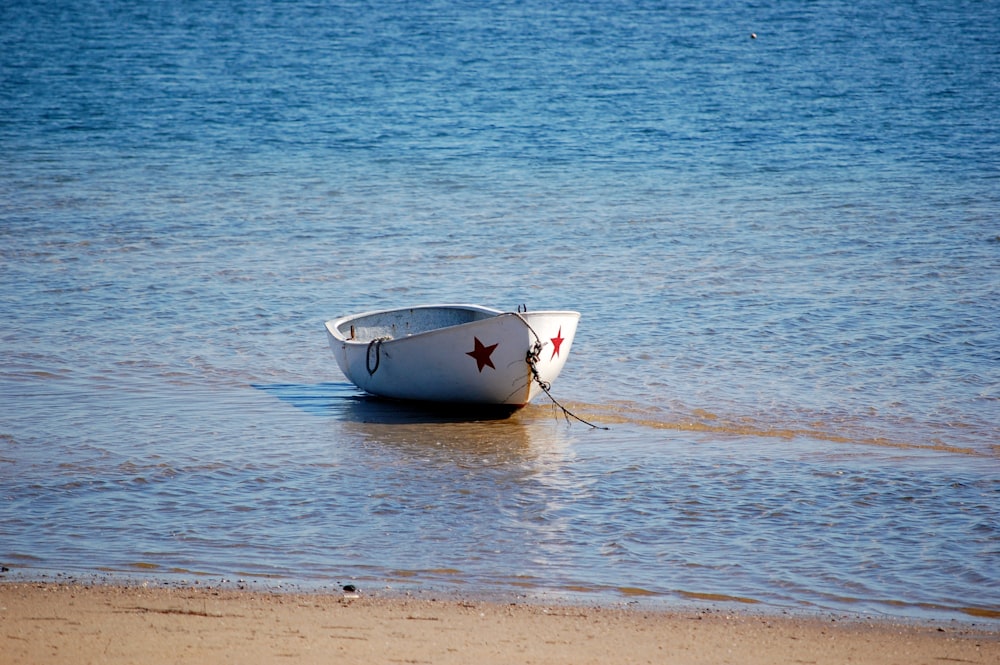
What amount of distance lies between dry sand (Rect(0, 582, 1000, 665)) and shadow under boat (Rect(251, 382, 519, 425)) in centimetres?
433

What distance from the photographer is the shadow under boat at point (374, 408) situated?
33.3 feet

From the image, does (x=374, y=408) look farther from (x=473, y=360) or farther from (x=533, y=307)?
(x=533, y=307)

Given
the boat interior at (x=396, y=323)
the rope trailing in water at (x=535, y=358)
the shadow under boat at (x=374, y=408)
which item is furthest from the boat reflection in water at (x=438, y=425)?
the boat interior at (x=396, y=323)

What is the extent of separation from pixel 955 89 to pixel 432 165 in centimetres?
1718

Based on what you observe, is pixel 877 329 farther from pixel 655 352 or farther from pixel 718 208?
pixel 718 208

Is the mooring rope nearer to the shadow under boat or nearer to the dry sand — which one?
the shadow under boat

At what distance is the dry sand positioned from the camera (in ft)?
16.7

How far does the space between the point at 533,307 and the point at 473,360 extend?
5151 millimetres

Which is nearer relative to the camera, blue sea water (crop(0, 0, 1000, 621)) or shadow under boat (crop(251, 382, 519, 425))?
blue sea water (crop(0, 0, 1000, 621))

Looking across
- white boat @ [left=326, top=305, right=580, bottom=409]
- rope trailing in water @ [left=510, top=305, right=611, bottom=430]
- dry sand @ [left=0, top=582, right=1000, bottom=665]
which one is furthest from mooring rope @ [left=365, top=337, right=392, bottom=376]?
dry sand @ [left=0, top=582, right=1000, bottom=665]

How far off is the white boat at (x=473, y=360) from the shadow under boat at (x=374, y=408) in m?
0.10

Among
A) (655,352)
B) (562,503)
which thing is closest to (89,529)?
(562,503)

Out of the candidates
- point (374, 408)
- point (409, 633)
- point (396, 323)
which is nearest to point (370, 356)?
point (374, 408)

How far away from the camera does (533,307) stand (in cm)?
1502
